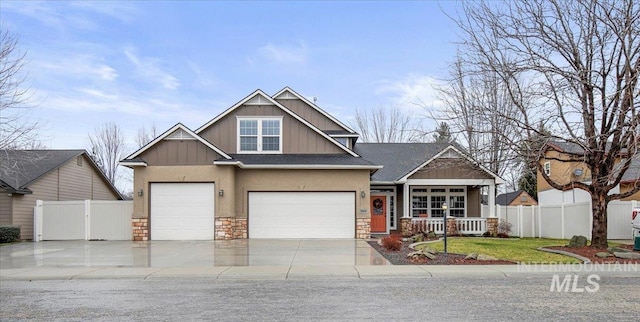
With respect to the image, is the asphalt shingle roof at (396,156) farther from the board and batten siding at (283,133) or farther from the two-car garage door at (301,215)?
the board and batten siding at (283,133)

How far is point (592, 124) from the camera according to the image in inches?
623

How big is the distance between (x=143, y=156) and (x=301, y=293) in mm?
14835

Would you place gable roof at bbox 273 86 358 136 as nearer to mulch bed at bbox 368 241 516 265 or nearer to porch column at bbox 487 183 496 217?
porch column at bbox 487 183 496 217

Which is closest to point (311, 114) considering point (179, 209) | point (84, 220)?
point (179, 209)

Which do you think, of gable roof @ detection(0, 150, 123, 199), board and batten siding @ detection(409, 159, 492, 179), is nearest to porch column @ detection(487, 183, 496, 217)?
board and batten siding @ detection(409, 159, 492, 179)

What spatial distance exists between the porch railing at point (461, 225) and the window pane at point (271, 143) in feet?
23.8

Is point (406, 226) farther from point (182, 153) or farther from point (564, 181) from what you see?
point (182, 153)

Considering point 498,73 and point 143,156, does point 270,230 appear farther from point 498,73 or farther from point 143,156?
point 498,73

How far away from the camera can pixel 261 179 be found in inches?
928

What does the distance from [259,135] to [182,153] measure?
3764mm

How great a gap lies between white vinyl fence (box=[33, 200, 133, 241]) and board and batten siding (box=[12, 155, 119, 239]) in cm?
126

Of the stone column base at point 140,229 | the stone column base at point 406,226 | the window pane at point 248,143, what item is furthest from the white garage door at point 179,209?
the stone column base at point 406,226

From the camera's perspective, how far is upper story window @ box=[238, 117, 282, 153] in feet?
80.9

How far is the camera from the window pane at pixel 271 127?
24.7 meters
